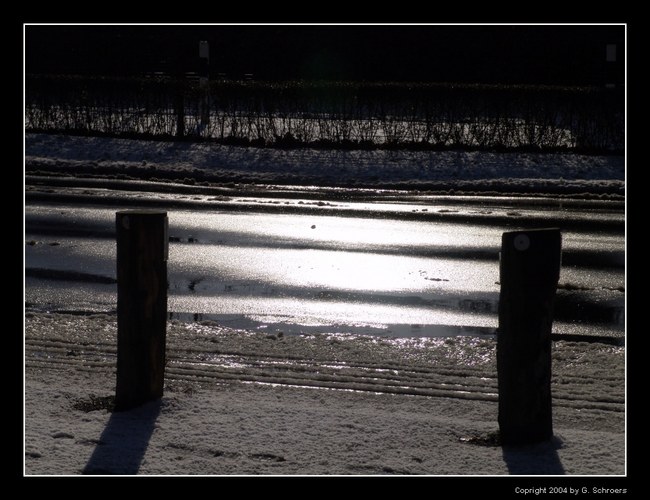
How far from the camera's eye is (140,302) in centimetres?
511

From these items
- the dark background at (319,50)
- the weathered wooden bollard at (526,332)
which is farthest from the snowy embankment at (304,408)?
the dark background at (319,50)

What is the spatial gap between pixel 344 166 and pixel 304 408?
1241cm

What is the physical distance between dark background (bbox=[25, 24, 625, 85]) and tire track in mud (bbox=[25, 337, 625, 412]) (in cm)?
2490

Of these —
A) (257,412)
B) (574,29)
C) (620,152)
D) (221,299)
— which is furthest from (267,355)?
(574,29)

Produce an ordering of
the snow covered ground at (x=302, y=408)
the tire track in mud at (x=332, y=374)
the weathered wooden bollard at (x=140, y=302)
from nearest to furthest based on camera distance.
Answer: the snow covered ground at (x=302, y=408) < the weathered wooden bollard at (x=140, y=302) < the tire track in mud at (x=332, y=374)

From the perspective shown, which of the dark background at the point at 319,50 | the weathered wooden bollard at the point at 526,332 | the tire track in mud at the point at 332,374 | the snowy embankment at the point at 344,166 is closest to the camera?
the weathered wooden bollard at the point at 526,332

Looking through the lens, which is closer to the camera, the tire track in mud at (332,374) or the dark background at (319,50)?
the tire track in mud at (332,374)

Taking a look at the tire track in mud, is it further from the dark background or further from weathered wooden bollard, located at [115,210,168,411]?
the dark background

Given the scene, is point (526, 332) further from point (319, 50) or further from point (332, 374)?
point (319, 50)

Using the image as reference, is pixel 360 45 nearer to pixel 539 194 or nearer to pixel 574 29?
pixel 574 29

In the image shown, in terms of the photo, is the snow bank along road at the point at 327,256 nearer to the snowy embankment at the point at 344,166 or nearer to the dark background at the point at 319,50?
the snowy embankment at the point at 344,166

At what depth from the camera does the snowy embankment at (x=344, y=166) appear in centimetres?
1622

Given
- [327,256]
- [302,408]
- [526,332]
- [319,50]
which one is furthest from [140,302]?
[319,50]

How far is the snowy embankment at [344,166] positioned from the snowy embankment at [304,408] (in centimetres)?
932
